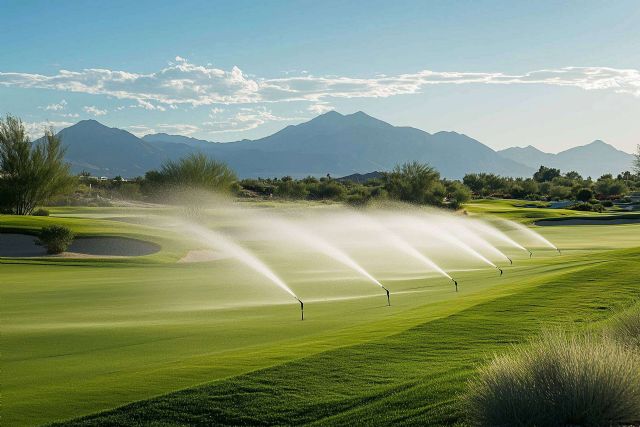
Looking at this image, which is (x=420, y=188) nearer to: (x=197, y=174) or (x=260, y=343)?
(x=197, y=174)

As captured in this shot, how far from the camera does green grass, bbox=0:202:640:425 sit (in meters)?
9.26

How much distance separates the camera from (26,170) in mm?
58750

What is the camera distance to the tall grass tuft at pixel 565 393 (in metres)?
6.97

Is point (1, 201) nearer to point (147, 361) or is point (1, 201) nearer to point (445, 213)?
point (445, 213)

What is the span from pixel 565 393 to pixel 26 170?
58935 mm

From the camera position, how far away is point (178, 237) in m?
45.9

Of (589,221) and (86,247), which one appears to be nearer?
(86,247)

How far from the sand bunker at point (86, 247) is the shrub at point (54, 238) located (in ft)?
1.53

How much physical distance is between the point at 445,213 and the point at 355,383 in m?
66.1

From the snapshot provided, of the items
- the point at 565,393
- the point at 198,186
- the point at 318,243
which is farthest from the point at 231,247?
the point at 565,393

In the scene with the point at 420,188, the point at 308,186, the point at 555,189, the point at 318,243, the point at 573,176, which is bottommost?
the point at 318,243

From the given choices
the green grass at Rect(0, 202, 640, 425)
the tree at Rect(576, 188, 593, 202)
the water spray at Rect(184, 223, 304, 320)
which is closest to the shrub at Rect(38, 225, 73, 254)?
the water spray at Rect(184, 223, 304, 320)

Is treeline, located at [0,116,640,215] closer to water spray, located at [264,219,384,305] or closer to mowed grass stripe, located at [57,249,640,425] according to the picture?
water spray, located at [264,219,384,305]

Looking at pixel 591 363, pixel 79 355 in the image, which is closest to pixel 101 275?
pixel 79 355
